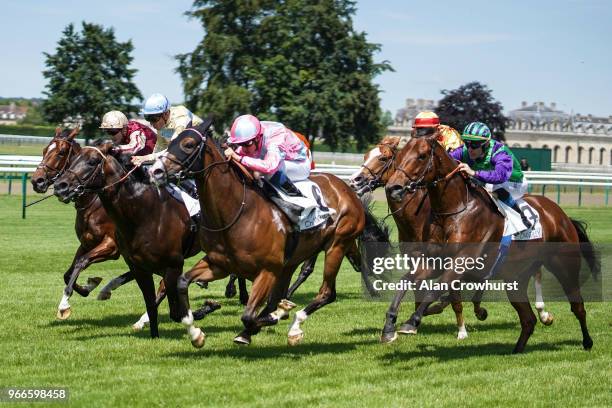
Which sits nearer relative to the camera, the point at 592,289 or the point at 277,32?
the point at 592,289

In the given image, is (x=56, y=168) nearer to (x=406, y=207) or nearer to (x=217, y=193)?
(x=217, y=193)

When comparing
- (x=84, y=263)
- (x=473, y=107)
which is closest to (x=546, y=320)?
(x=84, y=263)

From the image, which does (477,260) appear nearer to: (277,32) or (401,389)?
(401,389)

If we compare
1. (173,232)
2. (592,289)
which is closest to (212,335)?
(173,232)

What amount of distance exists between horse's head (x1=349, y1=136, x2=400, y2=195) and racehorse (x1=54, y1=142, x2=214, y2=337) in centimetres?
211

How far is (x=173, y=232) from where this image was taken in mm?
8727

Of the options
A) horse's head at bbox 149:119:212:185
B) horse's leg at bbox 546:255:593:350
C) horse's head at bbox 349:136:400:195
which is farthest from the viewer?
horse's head at bbox 349:136:400:195

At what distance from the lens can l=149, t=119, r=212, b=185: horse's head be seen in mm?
7289

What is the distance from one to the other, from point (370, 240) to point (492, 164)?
2.44m

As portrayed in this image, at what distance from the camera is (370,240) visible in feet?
35.1

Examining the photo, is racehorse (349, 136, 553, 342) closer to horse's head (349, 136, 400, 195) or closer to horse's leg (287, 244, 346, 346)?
horse's head (349, 136, 400, 195)

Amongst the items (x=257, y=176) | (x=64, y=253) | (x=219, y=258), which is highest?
(x=257, y=176)

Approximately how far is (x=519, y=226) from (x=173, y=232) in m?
3.09

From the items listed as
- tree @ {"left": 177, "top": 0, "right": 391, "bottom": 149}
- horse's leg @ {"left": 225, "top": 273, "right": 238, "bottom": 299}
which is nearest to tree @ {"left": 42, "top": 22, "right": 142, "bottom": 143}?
tree @ {"left": 177, "top": 0, "right": 391, "bottom": 149}
